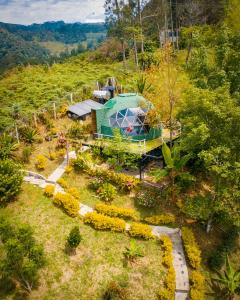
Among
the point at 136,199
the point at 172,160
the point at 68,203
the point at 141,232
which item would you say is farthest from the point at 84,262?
the point at 172,160

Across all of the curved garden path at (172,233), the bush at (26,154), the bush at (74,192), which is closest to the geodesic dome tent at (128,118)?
the curved garden path at (172,233)

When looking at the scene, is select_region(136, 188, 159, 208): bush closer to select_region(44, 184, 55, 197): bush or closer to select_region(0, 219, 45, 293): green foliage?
select_region(44, 184, 55, 197): bush

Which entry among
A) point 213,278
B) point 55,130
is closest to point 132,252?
point 213,278

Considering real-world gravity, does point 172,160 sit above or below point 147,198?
above

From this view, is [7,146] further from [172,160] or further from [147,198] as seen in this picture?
[172,160]

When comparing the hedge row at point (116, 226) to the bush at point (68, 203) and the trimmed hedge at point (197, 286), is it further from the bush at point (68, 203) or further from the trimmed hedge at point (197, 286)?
the trimmed hedge at point (197, 286)

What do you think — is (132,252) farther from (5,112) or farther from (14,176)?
(5,112)
